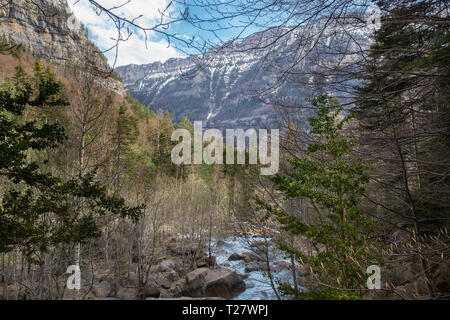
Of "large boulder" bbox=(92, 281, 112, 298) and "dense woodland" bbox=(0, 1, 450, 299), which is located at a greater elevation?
"dense woodland" bbox=(0, 1, 450, 299)

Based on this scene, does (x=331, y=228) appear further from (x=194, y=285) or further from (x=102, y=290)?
(x=102, y=290)

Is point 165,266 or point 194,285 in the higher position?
point 194,285

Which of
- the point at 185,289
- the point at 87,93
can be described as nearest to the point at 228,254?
the point at 185,289

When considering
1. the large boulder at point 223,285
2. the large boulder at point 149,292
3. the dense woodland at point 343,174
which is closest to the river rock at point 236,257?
the large boulder at point 223,285

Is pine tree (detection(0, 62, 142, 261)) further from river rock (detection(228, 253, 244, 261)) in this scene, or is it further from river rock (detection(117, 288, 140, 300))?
river rock (detection(228, 253, 244, 261))

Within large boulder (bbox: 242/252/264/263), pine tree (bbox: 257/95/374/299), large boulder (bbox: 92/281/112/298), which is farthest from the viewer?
large boulder (bbox: 242/252/264/263)

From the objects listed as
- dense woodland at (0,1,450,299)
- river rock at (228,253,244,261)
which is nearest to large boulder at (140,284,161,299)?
dense woodland at (0,1,450,299)

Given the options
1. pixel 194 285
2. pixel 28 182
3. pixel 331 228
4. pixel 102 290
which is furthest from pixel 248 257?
pixel 28 182

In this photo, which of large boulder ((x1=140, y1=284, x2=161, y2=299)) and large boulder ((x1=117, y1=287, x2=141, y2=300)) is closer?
large boulder ((x1=117, y1=287, x2=141, y2=300))

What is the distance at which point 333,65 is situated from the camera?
11.4 ft

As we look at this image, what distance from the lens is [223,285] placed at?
10.4 metres

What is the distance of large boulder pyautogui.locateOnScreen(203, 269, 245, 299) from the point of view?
33.4 ft
